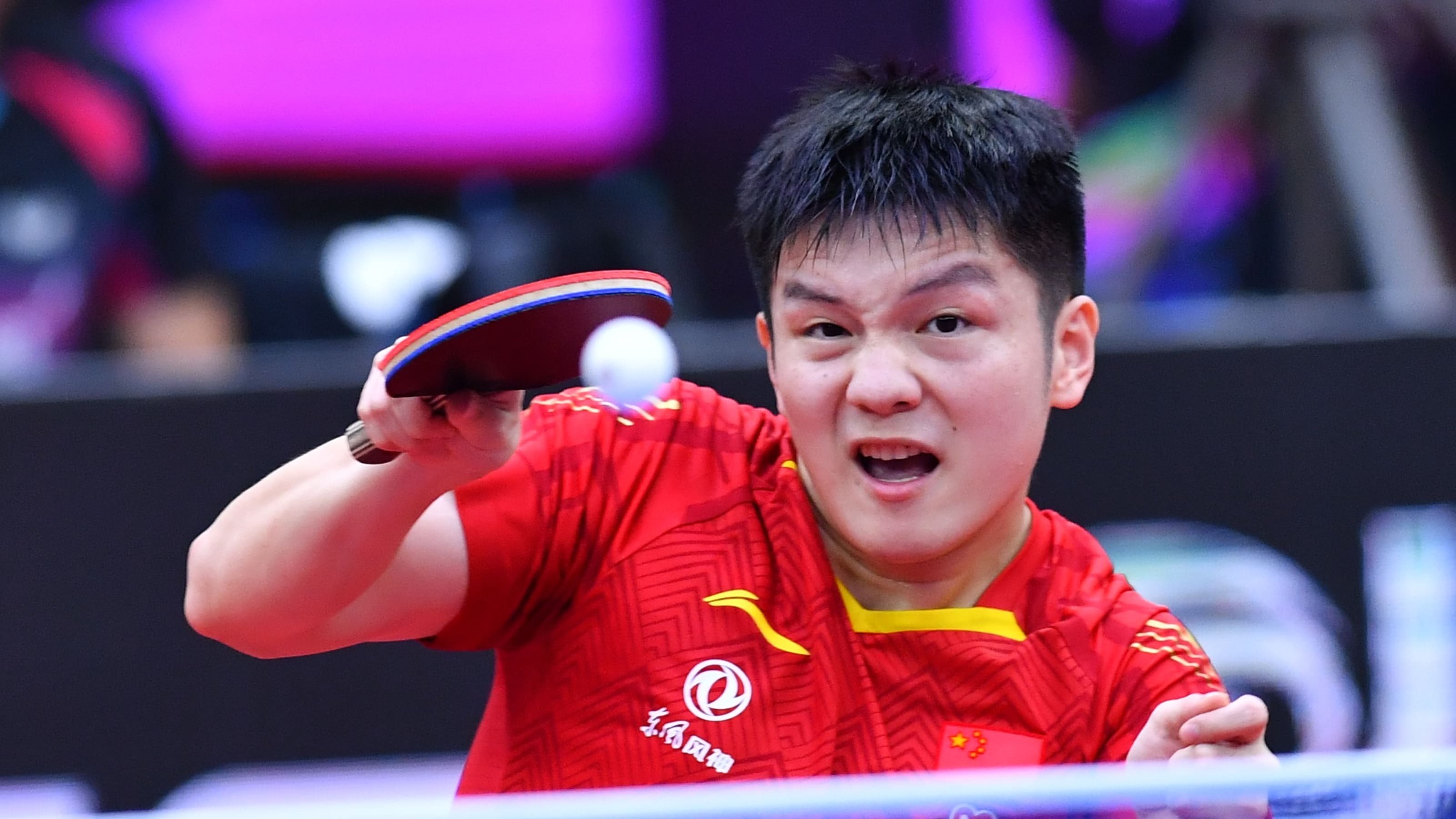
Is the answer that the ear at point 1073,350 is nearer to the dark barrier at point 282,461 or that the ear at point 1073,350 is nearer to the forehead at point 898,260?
the forehead at point 898,260

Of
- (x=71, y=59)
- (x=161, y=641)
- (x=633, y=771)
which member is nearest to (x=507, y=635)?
(x=633, y=771)

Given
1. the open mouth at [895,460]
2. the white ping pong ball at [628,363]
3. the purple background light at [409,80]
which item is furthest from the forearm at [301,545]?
the purple background light at [409,80]

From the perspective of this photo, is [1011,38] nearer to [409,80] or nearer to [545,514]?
[409,80]

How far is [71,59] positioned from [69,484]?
2089 mm

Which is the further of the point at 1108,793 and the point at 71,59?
the point at 71,59

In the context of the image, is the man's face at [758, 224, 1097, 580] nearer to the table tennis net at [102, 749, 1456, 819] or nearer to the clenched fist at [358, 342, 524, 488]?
the clenched fist at [358, 342, 524, 488]

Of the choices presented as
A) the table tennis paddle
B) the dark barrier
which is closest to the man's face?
the table tennis paddle

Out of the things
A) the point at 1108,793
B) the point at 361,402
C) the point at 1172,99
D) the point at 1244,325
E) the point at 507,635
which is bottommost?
the point at 1108,793

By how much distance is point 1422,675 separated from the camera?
11.4 ft

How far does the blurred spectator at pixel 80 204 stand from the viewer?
15.4ft

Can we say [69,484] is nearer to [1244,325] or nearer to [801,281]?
[801,281]

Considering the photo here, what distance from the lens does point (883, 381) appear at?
5.51ft

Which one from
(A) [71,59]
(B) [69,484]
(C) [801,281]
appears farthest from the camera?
(A) [71,59]

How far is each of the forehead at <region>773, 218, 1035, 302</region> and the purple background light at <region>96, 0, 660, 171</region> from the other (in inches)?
159
